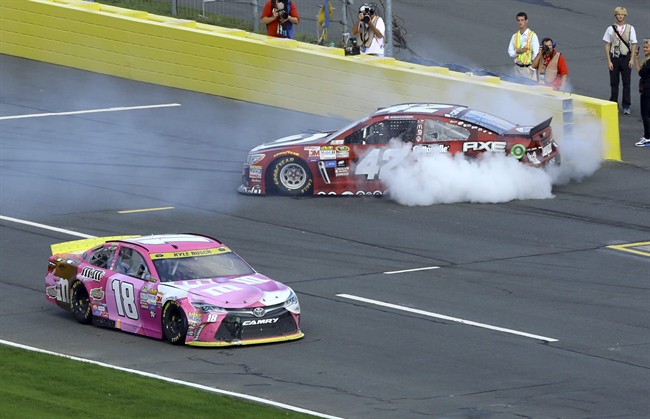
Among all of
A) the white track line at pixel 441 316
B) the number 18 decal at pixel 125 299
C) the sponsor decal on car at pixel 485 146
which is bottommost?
the white track line at pixel 441 316

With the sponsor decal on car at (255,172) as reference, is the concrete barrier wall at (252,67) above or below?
above

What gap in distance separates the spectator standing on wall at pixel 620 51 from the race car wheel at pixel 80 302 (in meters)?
13.9

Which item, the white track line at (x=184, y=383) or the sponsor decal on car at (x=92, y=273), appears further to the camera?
the sponsor decal on car at (x=92, y=273)

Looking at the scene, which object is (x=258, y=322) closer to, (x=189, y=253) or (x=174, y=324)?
(x=174, y=324)

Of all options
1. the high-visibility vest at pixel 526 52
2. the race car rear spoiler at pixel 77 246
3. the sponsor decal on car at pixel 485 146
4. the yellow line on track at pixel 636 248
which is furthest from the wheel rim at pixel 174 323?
the high-visibility vest at pixel 526 52

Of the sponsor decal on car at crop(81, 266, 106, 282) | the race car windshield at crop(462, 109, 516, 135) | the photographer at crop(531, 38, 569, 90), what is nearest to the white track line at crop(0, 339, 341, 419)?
the sponsor decal on car at crop(81, 266, 106, 282)

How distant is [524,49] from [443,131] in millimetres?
5211

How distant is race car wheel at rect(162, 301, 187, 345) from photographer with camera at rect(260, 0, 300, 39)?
14795 mm

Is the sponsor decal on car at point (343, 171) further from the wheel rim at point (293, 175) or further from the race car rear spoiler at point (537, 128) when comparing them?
the race car rear spoiler at point (537, 128)

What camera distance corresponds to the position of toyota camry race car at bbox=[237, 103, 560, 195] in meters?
22.8

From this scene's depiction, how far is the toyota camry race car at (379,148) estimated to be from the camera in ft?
74.7

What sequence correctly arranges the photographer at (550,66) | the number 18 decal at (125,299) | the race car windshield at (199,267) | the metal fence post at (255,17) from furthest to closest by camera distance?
the metal fence post at (255,17) < the photographer at (550,66) < the number 18 decal at (125,299) < the race car windshield at (199,267)

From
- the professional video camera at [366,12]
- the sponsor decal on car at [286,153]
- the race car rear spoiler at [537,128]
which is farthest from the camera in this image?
the professional video camera at [366,12]

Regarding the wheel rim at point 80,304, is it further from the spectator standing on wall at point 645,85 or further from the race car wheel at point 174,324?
the spectator standing on wall at point 645,85
